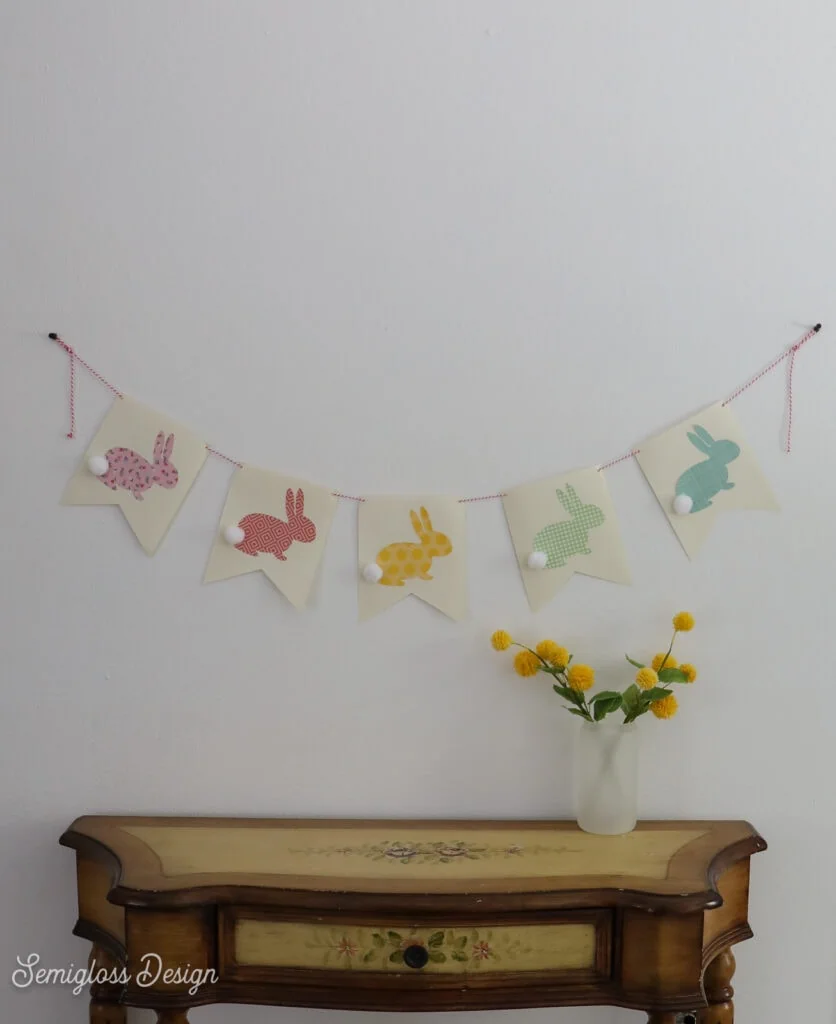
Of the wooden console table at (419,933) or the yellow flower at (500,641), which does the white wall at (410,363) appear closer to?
the yellow flower at (500,641)

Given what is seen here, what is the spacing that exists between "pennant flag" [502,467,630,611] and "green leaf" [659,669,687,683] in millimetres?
169

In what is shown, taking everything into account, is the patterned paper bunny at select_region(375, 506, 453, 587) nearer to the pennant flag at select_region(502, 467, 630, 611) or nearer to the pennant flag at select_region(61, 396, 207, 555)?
the pennant flag at select_region(502, 467, 630, 611)

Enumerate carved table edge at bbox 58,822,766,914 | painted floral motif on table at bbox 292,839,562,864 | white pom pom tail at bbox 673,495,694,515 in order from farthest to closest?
white pom pom tail at bbox 673,495,694,515 < painted floral motif on table at bbox 292,839,562,864 < carved table edge at bbox 58,822,766,914

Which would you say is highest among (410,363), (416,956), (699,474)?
(410,363)

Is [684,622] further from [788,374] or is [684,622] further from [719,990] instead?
[719,990]

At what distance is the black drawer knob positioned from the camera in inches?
53.0

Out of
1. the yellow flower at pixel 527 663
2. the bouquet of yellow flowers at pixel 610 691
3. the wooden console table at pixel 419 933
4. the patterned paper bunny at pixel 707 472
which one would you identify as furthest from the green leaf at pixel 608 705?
the patterned paper bunny at pixel 707 472

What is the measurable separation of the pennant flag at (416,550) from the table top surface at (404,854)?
362 mm

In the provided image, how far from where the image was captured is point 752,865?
63.2 inches

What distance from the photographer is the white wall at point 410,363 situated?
155cm

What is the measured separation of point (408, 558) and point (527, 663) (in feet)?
0.83

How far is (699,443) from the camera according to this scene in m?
1.57

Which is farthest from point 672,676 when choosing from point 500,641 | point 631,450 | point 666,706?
point 631,450

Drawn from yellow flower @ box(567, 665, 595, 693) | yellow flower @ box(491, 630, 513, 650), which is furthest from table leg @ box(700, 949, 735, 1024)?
yellow flower @ box(491, 630, 513, 650)
